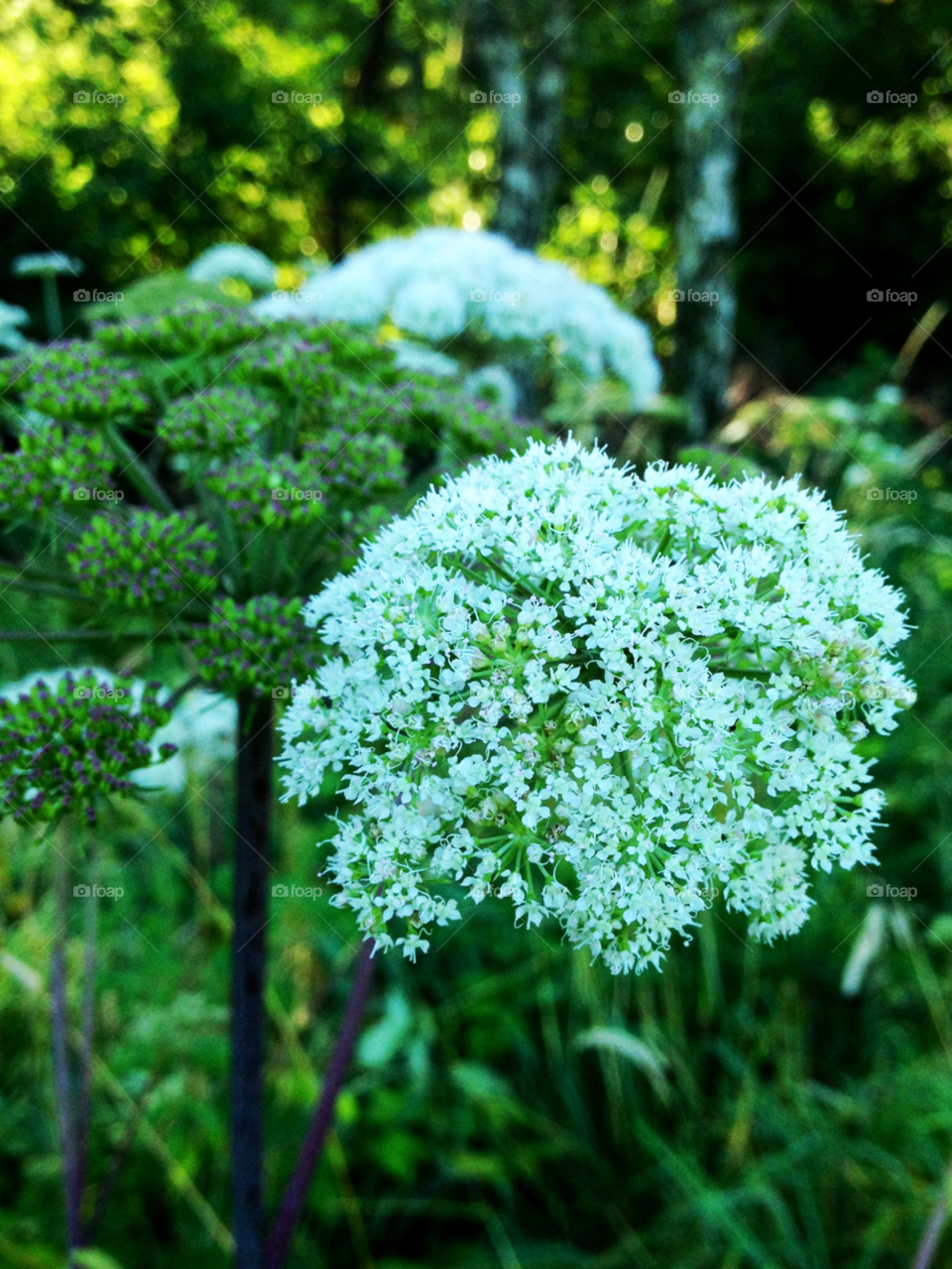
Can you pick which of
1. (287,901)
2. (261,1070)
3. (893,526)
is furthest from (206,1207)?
(893,526)

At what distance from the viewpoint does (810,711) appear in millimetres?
1622

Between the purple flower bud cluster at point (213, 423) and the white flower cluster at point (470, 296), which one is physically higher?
the white flower cluster at point (470, 296)

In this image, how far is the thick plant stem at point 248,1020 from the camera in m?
2.25

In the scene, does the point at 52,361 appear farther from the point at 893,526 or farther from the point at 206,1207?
the point at 893,526

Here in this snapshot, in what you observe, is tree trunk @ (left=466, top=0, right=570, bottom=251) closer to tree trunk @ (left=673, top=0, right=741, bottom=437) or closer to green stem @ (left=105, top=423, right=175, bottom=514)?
tree trunk @ (left=673, top=0, right=741, bottom=437)

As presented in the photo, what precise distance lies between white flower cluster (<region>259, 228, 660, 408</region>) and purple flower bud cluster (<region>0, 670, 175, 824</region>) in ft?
9.87

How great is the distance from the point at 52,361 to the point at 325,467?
0.75 m

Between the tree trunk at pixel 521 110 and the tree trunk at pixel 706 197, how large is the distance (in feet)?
4.03

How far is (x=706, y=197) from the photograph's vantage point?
906cm

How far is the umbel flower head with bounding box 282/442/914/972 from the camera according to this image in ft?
5.00

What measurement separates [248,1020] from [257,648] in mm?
925

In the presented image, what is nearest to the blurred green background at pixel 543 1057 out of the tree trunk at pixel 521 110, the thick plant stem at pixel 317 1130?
the tree trunk at pixel 521 110

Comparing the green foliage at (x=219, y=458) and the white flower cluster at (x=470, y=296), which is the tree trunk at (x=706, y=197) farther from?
the green foliage at (x=219, y=458)

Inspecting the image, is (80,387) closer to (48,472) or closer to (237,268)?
(48,472)
